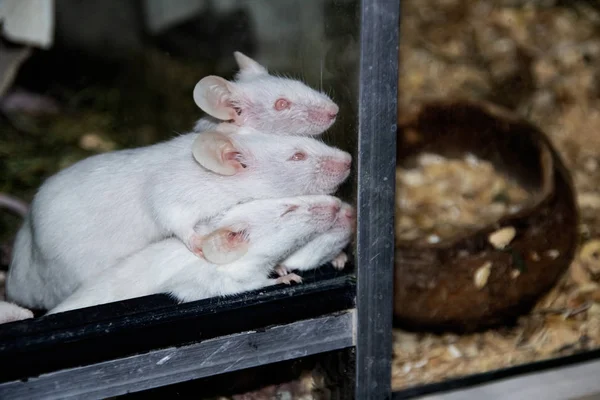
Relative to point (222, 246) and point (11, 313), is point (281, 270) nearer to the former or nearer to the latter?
point (222, 246)

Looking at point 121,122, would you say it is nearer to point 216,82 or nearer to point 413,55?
point 413,55

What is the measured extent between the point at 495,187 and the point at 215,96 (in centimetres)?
167

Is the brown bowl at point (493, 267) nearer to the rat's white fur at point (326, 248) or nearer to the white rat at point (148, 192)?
the rat's white fur at point (326, 248)

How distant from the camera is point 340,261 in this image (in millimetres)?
2068

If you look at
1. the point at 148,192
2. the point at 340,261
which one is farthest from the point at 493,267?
the point at 148,192

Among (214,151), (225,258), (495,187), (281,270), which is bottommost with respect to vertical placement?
(495,187)

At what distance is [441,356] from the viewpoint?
8.14ft

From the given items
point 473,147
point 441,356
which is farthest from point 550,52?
point 441,356

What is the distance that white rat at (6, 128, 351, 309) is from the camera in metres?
1.98

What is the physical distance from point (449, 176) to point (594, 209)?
2.09 ft

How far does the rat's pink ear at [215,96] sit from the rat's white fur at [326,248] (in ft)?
1.41

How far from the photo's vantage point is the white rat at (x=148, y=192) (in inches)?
78.0

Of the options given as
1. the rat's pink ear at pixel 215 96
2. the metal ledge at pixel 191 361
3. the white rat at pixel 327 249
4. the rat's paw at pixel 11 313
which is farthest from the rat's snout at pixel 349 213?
the rat's paw at pixel 11 313

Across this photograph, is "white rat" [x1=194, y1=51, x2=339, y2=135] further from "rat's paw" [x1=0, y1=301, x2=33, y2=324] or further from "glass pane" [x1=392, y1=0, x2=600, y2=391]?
"rat's paw" [x1=0, y1=301, x2=33, y2=324]
